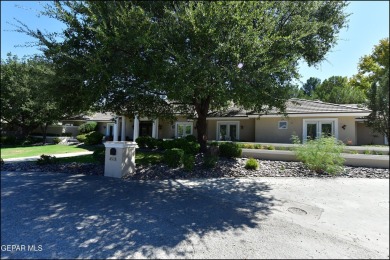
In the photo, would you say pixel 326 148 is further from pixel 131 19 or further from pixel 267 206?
pixel 131 19

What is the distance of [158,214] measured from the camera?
553 cm

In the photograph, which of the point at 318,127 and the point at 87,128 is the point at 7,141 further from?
the point at 318,127

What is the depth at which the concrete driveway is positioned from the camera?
3.86 m

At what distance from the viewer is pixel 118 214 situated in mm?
5488

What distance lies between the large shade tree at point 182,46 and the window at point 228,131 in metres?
13.4

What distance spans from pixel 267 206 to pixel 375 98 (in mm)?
4159

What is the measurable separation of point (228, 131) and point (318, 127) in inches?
304

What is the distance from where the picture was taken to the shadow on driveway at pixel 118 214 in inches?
159

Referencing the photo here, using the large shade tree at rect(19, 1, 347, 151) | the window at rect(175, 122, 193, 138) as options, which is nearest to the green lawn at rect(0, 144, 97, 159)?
the window at rect(175, 122, 193, 138)

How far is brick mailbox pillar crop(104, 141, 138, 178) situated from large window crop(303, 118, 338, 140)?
13286 millimetres

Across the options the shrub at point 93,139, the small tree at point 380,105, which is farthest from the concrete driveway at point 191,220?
the shrub at point 93,139

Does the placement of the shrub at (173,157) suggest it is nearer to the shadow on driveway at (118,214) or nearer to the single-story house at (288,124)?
the shadow on driveway at (118,214)

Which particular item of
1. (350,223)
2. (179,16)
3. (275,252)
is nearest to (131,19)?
(179,16)

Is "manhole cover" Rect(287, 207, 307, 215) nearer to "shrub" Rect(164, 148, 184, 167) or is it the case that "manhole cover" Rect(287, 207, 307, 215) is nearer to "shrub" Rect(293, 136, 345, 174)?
"shrub" Rect(293, 136, 345, 174)
